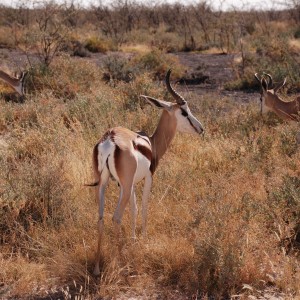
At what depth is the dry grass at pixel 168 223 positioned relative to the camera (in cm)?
391

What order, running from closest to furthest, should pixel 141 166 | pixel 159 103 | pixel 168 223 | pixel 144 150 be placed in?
pixel 141 166 < pixel 144 150 < pixel 168 223 < pixel 159 103

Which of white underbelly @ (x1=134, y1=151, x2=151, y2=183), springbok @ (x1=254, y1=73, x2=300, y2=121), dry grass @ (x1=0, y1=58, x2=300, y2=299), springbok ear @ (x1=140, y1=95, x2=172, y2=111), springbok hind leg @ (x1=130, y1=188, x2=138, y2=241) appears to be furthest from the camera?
springbok @ (x1=254, y1=73, x2=300, y2=121)

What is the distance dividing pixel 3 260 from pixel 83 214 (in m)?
0.92

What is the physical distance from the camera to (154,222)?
484 cm

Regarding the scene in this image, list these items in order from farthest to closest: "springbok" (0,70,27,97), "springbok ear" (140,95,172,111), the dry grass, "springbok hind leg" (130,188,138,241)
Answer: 1. "springbok" (0,70,27,97)
2. "springbok ear" (140,95,172,111)
3. "springbok hind leg" (130,188,138,241)
4. the dry grass

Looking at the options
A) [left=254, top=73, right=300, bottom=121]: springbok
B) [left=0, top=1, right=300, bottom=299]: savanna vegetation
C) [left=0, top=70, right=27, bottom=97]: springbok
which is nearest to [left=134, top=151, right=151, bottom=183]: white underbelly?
[left=0, top=1, right=300, bottom=299]: savanna vegetation

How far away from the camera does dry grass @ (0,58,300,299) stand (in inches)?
154

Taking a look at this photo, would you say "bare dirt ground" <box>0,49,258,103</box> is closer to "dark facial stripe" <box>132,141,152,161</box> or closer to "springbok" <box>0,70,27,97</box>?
"springbok" <box>0,70,27,97</box>

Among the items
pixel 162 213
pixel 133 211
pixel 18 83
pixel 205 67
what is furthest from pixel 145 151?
pixel 205 67

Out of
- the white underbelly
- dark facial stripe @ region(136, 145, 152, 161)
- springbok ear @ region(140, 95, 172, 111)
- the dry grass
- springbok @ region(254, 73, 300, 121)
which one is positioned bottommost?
the dry grass

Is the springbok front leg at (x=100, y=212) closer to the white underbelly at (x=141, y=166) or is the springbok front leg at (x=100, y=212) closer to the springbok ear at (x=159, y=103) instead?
the white underbelly at (x=141, y=166)

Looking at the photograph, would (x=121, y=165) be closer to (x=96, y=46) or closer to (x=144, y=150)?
(x=144, y=150)

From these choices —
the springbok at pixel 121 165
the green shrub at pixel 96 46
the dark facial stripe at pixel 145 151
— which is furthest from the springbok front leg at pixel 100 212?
the green shrub at pixel 96 46

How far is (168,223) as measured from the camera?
475cm
